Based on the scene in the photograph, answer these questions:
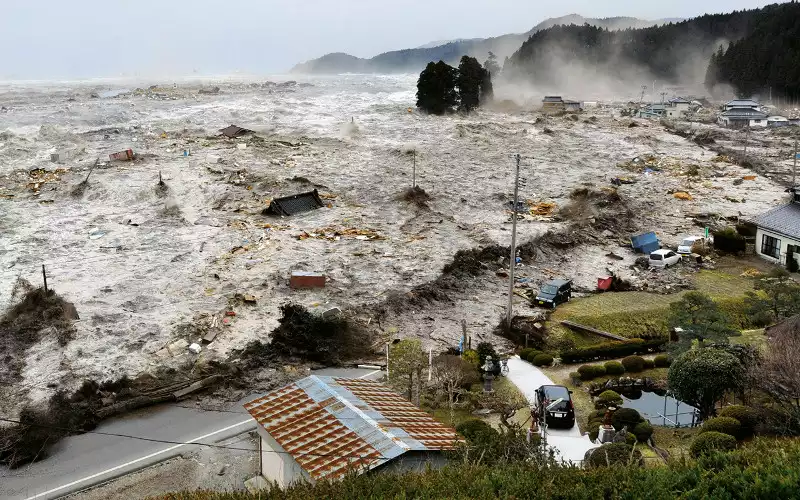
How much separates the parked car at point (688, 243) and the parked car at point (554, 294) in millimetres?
8511

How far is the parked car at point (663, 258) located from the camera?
3288 cm

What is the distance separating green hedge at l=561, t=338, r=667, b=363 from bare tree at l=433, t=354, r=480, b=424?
3.51 meters

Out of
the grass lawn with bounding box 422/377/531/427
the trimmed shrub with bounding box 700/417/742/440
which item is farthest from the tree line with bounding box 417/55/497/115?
the trimmed shrub with bounding box 700/417/742/440

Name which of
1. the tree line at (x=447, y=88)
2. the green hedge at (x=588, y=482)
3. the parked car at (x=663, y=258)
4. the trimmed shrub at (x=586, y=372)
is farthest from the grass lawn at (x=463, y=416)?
the tree line at (x=447, y=88)

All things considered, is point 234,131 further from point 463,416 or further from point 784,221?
point 463,416

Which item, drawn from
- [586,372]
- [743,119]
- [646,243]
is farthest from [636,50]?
[586,372]

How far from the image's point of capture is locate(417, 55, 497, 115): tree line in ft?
259

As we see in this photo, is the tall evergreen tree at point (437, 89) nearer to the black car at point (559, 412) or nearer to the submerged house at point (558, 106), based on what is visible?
the submerged house at point (558, 106)

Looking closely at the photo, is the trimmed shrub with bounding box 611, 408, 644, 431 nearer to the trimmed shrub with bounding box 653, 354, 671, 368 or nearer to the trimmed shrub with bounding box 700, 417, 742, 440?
the trimmed shrub with bounding box 700, 417, 742, 440

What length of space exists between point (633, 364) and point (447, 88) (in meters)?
61.8

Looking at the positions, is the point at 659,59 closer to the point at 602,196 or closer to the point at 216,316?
the point at 602,196

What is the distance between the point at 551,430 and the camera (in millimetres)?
18094

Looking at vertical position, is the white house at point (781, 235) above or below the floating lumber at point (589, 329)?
above

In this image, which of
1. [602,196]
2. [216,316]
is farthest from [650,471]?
[602,196]
